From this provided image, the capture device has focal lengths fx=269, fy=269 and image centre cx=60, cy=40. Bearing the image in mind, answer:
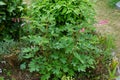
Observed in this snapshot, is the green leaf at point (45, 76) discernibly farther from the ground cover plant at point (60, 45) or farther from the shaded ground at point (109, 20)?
the shaded ground at point (109, 20)

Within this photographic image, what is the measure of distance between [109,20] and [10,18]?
2814 mm

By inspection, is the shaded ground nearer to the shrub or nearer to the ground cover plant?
the ground cover plant

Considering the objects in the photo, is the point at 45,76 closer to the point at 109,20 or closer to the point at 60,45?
the point at 60,45

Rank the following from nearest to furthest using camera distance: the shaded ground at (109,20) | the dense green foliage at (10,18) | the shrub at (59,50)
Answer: the shrub at (59,50)
the dense green foliage at (10,18)
the shaded ground at (109,20)

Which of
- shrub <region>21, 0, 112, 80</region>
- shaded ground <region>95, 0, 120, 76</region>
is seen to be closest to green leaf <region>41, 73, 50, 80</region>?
shrub <region>21, 0, 112, 80</region>

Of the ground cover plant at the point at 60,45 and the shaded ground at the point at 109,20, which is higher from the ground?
the ground cover plant at the point at 60,45

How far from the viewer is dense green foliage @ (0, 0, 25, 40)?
4.08 metres

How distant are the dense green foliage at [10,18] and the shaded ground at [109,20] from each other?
199 cm

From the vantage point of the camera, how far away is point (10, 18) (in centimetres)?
422

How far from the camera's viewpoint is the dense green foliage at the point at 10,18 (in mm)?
4082

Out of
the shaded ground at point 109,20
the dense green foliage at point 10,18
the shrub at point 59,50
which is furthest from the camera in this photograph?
the shaded ground at point 109,20

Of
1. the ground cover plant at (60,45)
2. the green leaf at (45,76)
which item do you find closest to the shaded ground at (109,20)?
the ground cover plant at (60,45)

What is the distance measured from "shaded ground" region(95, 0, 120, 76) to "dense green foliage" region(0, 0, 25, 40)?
1.99 meters

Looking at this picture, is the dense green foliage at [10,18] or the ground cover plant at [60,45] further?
the dense green foliage at [10,18]
